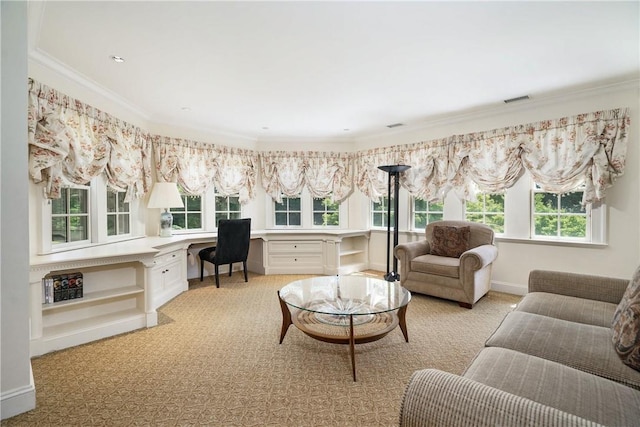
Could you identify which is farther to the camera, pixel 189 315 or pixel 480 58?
pixel 189 315

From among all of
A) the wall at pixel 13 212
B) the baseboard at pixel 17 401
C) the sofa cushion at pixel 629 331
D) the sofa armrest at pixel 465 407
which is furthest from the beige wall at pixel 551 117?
the sofa armrest at pixel 465 407

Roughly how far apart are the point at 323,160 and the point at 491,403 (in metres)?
4.94

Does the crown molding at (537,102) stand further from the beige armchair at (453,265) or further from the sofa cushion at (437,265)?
the sofa cushion at (437,265)

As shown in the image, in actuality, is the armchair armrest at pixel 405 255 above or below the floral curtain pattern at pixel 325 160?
below

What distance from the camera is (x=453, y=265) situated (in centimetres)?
352

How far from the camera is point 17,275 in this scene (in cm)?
172

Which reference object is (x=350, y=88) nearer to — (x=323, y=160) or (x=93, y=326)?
(x=323, y=160)

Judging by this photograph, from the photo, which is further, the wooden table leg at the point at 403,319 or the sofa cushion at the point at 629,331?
the wooden table leg at the point at 403,319

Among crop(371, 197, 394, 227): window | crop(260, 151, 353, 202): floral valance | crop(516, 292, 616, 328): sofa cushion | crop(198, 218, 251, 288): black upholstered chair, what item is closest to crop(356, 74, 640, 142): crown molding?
crop(371, 197, 394, 227): window

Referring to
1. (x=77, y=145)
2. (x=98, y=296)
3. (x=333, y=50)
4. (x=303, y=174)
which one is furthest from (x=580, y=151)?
(x=77, y=145)

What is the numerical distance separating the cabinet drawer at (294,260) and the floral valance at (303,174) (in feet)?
3.54

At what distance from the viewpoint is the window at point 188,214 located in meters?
4.77

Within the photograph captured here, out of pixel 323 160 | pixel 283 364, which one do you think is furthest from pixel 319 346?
pixel 323 160

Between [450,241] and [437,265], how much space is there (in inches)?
20.0
